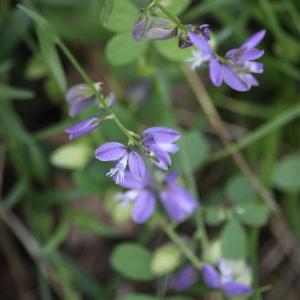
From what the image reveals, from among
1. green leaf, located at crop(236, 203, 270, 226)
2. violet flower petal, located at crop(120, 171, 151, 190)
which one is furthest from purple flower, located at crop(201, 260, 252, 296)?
violet flower petal, located at crop(120, 171, 151, 190)

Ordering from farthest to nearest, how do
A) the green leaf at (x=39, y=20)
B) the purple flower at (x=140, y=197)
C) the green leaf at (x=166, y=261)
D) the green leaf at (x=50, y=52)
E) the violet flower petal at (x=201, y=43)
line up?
the green leaf at (x=166, y=261) < the purple flower at (x=140, y=197) < the green leaf at (x=50, y=52) < the green leaf at (x=39, y=20) < the violet flower petal at (x=201, y=43)

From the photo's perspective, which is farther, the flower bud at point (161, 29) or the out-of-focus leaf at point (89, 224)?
the out-of-focus leaf at point (89, 224)

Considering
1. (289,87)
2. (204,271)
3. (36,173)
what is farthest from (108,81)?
(204,271)

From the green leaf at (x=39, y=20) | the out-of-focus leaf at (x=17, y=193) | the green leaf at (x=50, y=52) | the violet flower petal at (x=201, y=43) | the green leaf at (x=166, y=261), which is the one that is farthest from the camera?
the out-of-focus leaf at (x=17, y=193)

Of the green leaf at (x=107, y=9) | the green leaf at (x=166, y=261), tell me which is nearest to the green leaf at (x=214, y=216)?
the green leaf at (x=166, y=261)

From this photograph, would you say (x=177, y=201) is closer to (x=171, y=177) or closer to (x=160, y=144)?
(x=171, y=177)

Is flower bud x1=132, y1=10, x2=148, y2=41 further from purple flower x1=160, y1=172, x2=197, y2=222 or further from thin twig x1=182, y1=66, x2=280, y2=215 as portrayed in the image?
thin twig x1=182, y1=66, x2=280, y2=215

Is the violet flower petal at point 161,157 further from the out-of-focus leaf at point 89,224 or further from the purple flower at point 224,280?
the out-of-focus leaf at point 89,224

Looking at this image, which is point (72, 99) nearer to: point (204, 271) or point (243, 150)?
point (204, 271)
